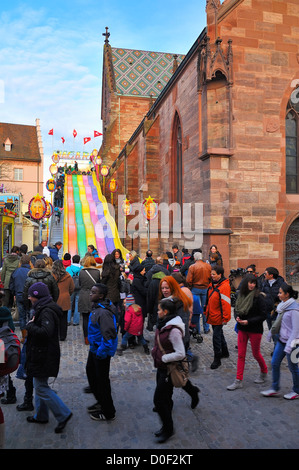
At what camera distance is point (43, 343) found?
144 inches

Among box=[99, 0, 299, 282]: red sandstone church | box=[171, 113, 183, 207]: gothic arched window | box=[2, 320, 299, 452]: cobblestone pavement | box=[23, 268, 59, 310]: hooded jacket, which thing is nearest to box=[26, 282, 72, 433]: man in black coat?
box=[2, 320, 299, 452]: cobblestone pavement

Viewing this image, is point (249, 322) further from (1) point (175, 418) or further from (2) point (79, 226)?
(2) point (79, 226)

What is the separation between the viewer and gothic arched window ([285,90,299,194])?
13102 millimetres

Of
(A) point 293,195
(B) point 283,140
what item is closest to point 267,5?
(B) point 283,140

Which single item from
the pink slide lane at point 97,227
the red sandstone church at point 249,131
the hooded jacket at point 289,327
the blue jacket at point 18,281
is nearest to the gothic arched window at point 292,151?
the red sandstone church at point 249,131

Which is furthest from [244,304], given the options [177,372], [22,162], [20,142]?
[20,142]

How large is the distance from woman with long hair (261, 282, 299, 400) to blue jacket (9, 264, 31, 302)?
4.56 metres

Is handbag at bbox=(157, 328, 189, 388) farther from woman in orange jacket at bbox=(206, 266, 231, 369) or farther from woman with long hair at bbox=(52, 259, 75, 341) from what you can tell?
woman with long hair at bbox=(52, 259, 75, 341)

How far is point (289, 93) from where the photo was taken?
12.5 meters

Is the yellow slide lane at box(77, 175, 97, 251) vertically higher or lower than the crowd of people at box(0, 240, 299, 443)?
higher

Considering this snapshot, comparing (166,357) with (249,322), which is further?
(249,322)

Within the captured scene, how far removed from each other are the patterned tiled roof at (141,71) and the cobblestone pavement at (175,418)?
3386cm

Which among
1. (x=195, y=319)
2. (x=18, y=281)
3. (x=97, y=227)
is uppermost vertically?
(x=97, y=227)

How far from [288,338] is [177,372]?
174cm
